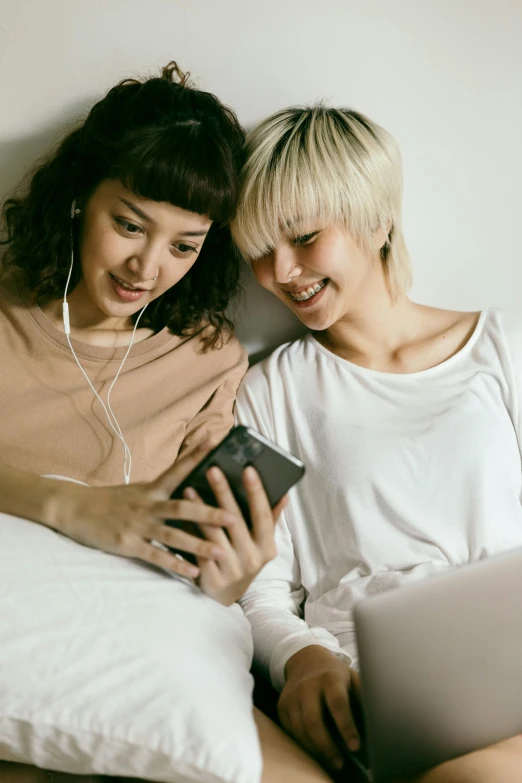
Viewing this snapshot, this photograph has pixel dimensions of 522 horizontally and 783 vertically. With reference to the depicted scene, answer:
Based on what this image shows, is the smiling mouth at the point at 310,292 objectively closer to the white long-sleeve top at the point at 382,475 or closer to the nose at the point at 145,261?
the white long-sleeve top at the point at 382,475

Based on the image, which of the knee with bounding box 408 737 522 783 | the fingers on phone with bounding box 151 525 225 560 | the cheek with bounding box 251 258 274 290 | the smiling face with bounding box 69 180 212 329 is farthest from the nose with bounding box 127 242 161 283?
the knee with bounding box 408 737 522 783

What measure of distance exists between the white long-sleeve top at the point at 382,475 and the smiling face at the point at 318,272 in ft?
0.41

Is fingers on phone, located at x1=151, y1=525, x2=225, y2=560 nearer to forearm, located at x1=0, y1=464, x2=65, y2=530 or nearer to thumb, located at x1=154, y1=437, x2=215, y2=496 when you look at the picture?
thumb, located at x1=154, y1=437, x2=215, y2=496

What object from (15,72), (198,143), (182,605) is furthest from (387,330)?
(15,72)

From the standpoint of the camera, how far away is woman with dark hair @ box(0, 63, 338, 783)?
1.11 meters

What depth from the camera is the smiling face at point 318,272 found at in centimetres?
122

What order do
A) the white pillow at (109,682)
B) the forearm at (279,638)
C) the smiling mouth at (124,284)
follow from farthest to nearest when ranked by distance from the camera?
the smiling mouth at (124,284) < the forearm at (279,638) < the white pillow at (109,682)

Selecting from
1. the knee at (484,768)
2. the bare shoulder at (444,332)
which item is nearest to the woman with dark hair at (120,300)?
the knee at (484,768)

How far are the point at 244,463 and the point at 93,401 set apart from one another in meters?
0.47

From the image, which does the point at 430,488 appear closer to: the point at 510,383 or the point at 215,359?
the point at 510,383

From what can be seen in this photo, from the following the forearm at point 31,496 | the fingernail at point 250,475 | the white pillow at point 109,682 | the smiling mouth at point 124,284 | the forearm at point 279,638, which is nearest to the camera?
the white pillow at point 109,682

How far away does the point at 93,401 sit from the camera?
1.22m

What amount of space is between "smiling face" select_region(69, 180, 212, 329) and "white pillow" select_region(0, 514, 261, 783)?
1.57ft

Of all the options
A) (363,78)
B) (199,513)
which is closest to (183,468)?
(199,513)
